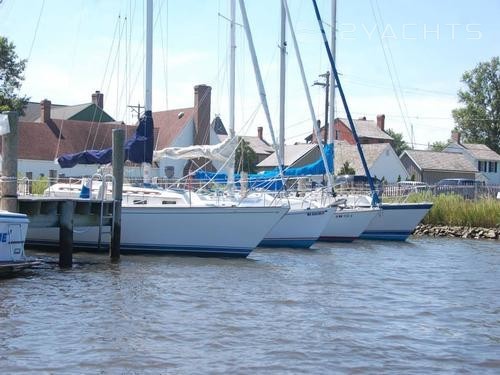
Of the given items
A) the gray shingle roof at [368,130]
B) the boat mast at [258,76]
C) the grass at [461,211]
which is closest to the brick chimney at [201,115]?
the grass at [461,211]

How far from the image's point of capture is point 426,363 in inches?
433

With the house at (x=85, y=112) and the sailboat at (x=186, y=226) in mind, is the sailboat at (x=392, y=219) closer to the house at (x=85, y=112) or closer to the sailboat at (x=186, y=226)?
the sailboat at (x=186, y=226)

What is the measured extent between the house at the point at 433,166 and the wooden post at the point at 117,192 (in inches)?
2004

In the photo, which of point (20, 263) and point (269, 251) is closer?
point (20, 263)

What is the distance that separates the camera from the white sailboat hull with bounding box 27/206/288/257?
861 inches

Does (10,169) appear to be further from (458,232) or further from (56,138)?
(56,138)

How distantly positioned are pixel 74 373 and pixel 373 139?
7331 centimetres

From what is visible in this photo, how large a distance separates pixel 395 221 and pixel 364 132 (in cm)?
4935

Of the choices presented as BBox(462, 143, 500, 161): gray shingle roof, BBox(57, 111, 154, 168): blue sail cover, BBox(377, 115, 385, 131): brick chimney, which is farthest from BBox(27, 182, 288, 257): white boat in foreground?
BBox(377, 115, 385, 131): brick chimney

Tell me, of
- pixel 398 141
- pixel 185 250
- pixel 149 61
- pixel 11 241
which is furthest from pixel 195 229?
pixel 398 141

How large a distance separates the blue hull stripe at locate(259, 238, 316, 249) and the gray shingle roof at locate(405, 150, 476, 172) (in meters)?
44.6

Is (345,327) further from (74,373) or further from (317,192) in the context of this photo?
(317,192)

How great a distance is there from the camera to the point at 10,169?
1786cm

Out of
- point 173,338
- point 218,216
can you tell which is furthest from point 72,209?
point 173,338
